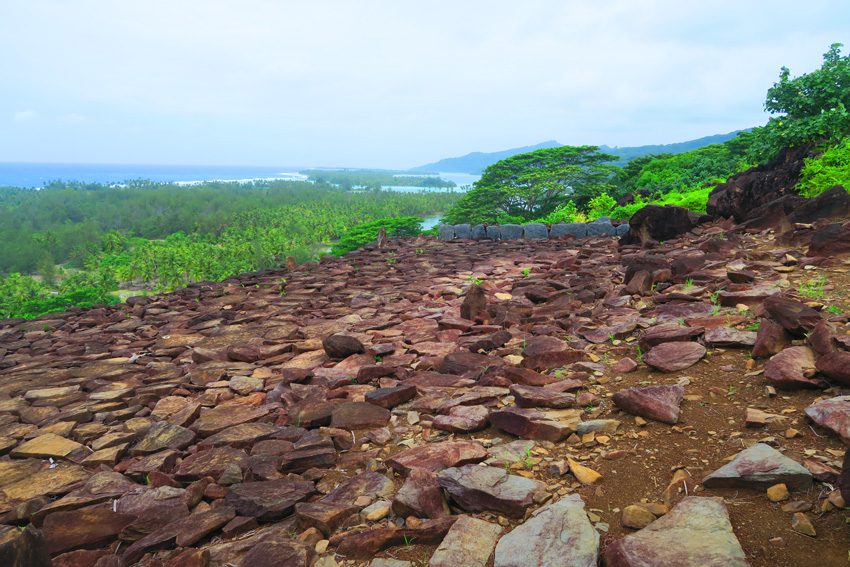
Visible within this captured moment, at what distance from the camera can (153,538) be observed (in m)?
2.55

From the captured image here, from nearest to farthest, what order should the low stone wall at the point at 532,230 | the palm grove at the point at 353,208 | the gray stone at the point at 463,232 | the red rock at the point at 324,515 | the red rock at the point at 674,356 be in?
the red rock at the point at 324,515 < the red rock at the point at 674,356 < the palm grove at the point at 353,208 < the low stone wall at the point at 532,230 < the gray stone at the point at 463,232

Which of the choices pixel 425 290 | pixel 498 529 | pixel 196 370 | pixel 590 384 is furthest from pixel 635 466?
pixel 425 290

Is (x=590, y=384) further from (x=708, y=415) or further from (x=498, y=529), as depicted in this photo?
(x=498, y=529)

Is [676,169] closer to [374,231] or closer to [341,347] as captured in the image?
[374,231]

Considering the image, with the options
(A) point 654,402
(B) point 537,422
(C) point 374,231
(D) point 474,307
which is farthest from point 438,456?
(C) point 374,231

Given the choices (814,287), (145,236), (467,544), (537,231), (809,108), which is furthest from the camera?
(145,236)

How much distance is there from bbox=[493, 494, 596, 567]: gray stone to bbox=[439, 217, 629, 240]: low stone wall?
426 inches

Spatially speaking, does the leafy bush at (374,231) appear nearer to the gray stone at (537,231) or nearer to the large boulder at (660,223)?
the gray stone at (537,231)

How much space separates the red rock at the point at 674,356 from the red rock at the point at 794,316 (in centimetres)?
48

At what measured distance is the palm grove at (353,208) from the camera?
9.97 metres

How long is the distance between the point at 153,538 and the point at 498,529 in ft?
5.57

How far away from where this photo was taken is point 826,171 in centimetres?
814

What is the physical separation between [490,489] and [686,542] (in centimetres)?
85

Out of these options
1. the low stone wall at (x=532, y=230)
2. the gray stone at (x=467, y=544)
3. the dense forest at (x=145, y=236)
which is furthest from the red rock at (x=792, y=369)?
the dense forest at (x=145, y=236)
